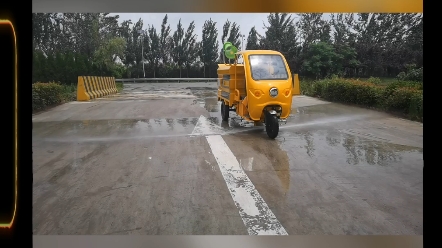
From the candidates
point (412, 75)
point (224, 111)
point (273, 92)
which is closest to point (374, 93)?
point (412, 75)

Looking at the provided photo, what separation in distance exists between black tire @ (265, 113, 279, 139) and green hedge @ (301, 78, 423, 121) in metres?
0.58

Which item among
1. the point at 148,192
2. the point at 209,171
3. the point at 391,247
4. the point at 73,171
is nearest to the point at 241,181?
the point at 209,171

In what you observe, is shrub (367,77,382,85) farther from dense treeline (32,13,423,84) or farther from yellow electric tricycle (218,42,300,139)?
yellow electric tricycle (218,42,300,139)

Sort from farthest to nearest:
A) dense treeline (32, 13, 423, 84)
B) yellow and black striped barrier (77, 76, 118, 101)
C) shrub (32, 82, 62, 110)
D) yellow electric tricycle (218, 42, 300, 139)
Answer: yellow electric tricycle (218, 42, 300, 139)
yellow and black striped barrier (77, 76, 118, 101)
shrub (32, 82, 62, 110)
dense treeline (32, 13, 423, 84)

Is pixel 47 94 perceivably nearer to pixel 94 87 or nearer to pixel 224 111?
pixel 94 87

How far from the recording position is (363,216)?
118 inches

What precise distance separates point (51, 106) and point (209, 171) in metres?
1.82

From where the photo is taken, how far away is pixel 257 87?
454 cm

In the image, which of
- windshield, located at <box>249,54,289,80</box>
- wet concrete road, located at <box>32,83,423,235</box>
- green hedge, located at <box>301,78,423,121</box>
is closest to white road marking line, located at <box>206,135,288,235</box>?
wet concrete road, located at <box>32,83,423,235</box>

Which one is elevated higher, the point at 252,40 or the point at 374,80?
the point at 252,40

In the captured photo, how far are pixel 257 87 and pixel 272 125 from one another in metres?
0.47

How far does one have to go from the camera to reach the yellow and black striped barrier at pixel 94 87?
3944mm

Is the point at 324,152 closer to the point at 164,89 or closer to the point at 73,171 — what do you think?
the point at 164,89

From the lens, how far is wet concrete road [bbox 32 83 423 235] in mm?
2959
